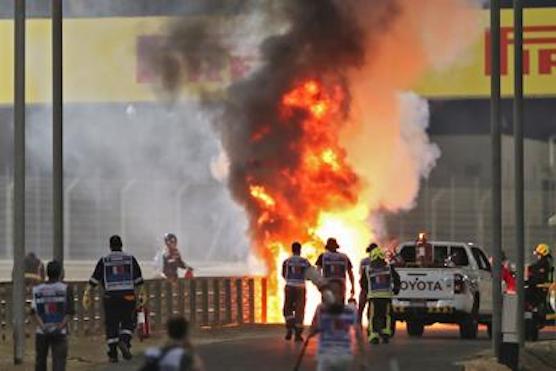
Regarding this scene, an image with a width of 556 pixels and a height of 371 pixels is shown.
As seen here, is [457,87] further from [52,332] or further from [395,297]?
[52,332]

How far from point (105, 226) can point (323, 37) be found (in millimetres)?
13439

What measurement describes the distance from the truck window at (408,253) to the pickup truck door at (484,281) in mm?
1096

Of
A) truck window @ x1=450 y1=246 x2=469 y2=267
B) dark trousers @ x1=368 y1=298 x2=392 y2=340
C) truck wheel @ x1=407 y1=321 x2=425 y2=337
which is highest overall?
truck window @ x1=450 y1=246 x2=469 y2=267

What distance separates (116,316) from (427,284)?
7502mm

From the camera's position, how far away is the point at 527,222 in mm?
44375

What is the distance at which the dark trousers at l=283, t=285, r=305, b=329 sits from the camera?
27055 mm

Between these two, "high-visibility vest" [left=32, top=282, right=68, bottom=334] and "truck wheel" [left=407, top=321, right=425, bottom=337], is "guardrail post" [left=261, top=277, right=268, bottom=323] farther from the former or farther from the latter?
"high-visibility vest" [left=32, top=282, right=68, bottom=334]

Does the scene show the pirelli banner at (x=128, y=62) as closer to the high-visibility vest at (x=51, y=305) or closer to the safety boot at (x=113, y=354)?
the safety boot at (x=113, y=354)

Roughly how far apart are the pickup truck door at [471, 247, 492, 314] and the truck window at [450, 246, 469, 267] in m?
0.21

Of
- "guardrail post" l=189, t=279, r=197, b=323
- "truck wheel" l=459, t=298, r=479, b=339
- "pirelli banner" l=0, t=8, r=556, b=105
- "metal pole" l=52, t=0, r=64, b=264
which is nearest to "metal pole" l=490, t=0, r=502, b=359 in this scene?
"truck wheel" l=459, t=298, r=479, b=339

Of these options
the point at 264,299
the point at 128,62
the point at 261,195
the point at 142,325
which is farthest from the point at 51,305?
the point at 128,62

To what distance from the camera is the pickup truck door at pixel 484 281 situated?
28922 mm

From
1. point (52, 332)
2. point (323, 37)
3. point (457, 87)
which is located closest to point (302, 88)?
point (323, 37)

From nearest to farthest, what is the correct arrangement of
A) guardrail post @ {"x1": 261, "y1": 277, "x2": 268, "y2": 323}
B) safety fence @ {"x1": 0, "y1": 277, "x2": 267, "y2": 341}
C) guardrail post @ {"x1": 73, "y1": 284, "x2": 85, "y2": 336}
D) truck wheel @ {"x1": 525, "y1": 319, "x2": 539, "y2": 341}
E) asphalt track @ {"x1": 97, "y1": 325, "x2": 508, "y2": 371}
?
asphalt track @ {"x1": 97, "y1": 325, "x2": 508, "y2": 371} → guardrail post @ {"x1": 73, "y1": 284, "x2": 85, "y2": 336} → safety fence @ {"x1": 0, "y1": 277, "x2": 267, "y2": 341} → truck wheel @ {"x1": 525, "y1": 319, "x2": 539, "y2": 341} → guardrail post @ {"x1": 261, "y1": 277, "x2": 268, "y2": 323}
